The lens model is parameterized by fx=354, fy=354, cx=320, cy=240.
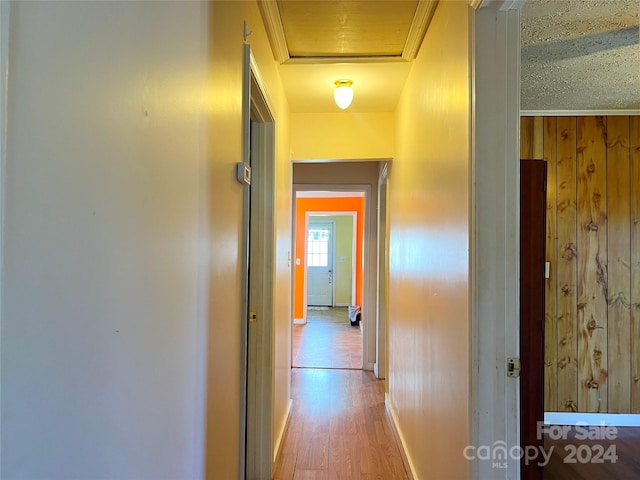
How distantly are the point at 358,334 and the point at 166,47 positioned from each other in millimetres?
5515

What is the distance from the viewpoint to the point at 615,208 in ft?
9.27

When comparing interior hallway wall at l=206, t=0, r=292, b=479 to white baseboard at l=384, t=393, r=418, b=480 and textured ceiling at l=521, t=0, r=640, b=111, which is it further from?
textured ceiling at l=521, t=0, r=640, b=111

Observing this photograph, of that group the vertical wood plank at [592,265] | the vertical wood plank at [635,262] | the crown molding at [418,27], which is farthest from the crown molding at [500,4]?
the vertical wood plank at [635,262]

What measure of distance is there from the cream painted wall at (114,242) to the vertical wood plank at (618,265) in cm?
312

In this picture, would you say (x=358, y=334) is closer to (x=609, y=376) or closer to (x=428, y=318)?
(x=609, y=376)

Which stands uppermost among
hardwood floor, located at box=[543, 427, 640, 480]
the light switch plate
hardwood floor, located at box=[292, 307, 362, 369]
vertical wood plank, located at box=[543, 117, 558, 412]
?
the light switch plate

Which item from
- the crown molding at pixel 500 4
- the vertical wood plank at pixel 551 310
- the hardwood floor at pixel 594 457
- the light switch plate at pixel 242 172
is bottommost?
the hardwood floor at pixel 594 457

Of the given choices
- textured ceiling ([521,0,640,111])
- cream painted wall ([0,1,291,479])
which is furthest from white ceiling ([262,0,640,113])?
cream painted wall ([0,1,291,479])

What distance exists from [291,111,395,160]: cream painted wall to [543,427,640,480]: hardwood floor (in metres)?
2.43

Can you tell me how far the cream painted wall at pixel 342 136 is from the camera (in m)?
2.92

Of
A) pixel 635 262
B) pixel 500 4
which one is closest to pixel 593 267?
pixel 635 262

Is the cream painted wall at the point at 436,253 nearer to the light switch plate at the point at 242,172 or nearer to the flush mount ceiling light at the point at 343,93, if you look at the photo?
the flush mount ceiling light at the point at 343,93

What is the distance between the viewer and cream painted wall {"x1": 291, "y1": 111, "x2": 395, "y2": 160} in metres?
2.92

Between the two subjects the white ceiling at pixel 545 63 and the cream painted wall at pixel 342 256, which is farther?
the cream painted wall at pixel 342 256
